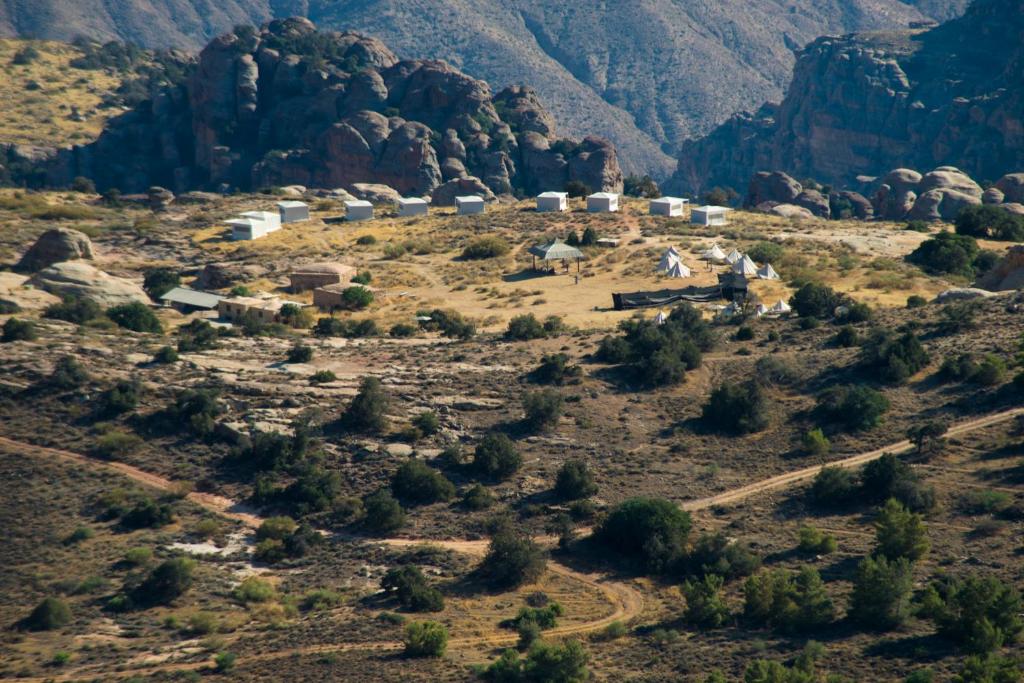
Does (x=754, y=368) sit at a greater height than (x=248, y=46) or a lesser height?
lesser

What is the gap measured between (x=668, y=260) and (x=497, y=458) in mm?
34212

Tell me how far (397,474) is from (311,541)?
4.87 m

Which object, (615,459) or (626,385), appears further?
(626,385)

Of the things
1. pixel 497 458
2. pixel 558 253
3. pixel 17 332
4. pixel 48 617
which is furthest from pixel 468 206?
pixel 48 617

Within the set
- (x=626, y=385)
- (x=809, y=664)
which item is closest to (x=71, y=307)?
(x=626, y=385)

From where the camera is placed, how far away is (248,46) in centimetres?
17150

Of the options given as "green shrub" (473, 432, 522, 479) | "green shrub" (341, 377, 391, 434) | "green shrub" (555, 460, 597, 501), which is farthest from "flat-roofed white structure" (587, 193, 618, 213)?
"green shrub" (555, 460, 597, 501)

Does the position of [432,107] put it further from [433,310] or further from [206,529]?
[206,529]

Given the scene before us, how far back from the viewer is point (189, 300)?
7319cm

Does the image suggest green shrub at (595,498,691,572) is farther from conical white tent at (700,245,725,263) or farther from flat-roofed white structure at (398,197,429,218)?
flat-roofed white structure at (398,197,429,218)

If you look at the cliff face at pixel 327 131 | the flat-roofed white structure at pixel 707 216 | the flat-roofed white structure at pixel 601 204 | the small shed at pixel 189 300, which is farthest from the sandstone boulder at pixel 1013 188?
the small shed at pixel 189 300

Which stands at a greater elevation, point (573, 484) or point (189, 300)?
point (189, 300)

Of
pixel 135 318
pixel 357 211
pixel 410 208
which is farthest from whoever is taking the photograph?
pixel 410 208

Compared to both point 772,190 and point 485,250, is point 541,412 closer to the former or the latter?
point 485,250
